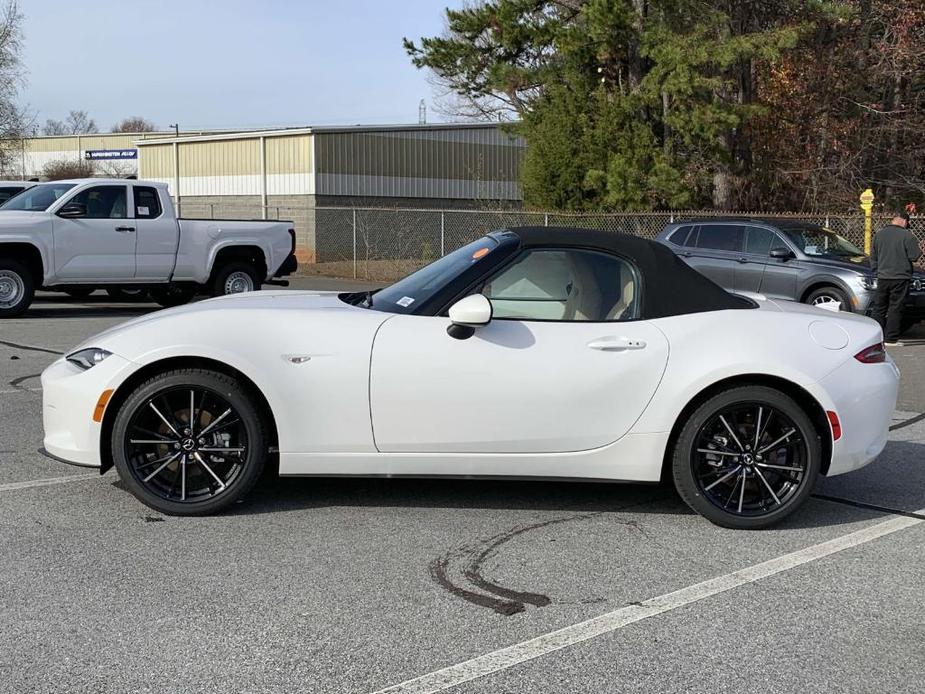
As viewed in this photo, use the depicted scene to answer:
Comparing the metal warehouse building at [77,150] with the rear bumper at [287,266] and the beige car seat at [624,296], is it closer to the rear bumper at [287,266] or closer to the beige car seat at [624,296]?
the rear bumper at [287,266]

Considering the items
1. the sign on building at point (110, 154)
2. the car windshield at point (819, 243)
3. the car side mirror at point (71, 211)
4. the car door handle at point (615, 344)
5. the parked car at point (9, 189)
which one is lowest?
the car door handle at point (615, 344)

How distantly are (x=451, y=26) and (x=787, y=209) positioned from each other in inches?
358

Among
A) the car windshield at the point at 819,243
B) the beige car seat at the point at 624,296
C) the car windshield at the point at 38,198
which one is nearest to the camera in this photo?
the beige car seat at the point at 624,296

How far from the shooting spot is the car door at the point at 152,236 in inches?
611

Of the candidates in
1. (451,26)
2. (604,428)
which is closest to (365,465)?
(604,428)

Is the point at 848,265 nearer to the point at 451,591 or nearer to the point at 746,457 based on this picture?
the point at 746,457

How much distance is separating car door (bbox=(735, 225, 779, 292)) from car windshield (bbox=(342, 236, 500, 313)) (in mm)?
10429

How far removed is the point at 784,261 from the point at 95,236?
10205 millimetres

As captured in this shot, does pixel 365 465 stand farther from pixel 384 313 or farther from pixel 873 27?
pixel 873 27

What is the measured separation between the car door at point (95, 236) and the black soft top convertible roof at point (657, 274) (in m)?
11.2

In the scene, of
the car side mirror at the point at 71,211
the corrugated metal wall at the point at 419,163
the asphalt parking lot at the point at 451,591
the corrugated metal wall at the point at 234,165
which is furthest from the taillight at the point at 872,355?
the corrugated metal wall at the point at 234,165

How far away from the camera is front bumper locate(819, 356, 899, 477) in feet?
17.4

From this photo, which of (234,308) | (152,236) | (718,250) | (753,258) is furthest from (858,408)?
(152,236)

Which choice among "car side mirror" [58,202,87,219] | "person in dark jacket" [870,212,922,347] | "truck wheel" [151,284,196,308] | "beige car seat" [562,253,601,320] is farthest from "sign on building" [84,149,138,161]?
"beige car seat" [562,253,601,320]
